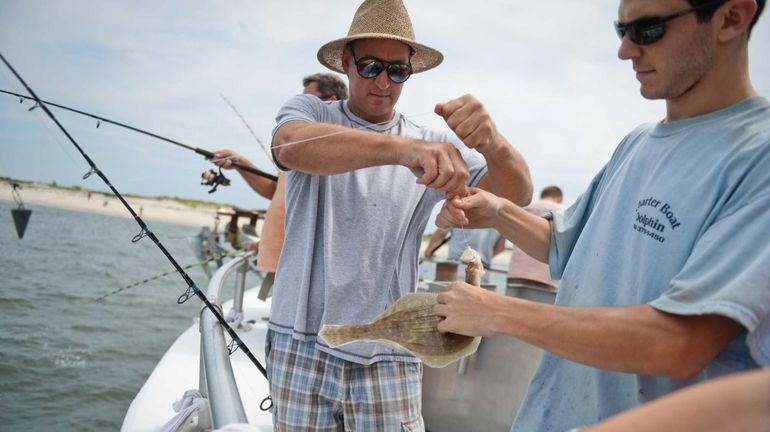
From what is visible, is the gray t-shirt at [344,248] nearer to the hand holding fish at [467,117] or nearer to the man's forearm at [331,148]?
the man's forearm at [331,148]

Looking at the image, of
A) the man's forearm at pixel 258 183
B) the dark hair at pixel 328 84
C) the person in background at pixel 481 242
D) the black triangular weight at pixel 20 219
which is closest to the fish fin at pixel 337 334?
the dark hair at pixel 328 84

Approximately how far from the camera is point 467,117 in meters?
2.10

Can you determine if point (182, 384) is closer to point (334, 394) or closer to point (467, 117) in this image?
point (334, 394)

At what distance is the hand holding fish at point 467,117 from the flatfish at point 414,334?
0.65m

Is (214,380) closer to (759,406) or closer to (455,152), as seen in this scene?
(455,152)

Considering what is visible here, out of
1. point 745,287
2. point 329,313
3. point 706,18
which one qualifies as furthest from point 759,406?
point 329,313

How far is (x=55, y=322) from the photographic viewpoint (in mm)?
11836

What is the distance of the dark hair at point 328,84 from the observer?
4.80 m

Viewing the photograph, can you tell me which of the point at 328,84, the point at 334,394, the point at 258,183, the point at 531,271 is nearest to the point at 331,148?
the point at 334,394

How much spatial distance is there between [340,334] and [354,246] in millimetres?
533

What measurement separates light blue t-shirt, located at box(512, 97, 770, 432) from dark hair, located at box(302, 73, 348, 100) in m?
3.23

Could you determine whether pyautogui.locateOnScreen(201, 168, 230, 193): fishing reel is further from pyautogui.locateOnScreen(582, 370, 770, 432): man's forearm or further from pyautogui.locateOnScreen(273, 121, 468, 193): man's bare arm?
pyautogui.locateOnScreen(582, 370, 770, 432): man's forearm

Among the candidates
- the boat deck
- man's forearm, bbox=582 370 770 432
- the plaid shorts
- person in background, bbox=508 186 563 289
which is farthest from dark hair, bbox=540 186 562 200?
A: man's forearm, bbox=582 370 770 432

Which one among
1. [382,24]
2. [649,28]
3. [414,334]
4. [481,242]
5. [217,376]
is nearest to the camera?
[649,28]
